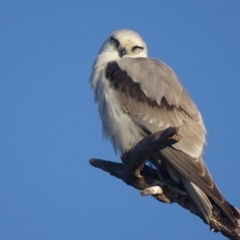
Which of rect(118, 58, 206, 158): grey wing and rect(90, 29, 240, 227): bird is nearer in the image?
rect(90, 29, 240, 227): bird

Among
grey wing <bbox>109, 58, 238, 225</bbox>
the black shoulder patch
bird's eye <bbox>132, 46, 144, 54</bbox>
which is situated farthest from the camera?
bird's eye <bbox>132, 46, 144, 54</bbox>

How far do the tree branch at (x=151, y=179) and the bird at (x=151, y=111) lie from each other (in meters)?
0.13

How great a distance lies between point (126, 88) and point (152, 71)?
0.44m

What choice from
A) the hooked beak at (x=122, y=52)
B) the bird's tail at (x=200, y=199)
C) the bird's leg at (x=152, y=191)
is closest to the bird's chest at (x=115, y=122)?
the bird's leg at (x=152, y=191)

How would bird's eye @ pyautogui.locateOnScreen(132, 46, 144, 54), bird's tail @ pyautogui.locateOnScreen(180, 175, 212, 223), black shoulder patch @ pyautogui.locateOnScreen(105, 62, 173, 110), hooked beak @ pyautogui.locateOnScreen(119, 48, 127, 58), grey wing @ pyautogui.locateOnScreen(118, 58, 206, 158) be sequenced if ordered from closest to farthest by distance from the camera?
1. bird's tail @ pyautogui.locateOnScreen(180, 175, 212, 223)
2. grey wing @ pyautogui.locateOnScreen(118, 58, 206, 158)
3. black shoulder patch @ pyautogui.locateOnScreen(105, 62, 173, 110)
4. hooked beak @ pyautogui.locateOnScreen(119, 48, 127, 58)
5. bird's eye @ pyautogui.locateOnScreen(132, 46, 144, 54)

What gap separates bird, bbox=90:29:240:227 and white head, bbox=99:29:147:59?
67cm

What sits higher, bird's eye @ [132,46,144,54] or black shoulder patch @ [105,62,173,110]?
bird's eye @ [132,46,144,54]

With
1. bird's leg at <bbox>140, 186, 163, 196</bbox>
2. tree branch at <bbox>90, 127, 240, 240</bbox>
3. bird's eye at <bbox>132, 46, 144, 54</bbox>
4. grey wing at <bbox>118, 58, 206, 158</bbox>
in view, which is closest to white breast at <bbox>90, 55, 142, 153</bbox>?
grey wing at <bbox>118, 58, 206, 158</bbox>

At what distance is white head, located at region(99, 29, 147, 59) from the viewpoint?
978 cm

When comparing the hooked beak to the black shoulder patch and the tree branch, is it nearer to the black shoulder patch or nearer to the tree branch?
the black shoulder patch

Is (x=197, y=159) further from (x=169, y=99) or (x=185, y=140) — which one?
(x=169, y=99)

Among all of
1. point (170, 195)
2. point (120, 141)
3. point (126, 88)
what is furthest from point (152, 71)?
point (170, 195)

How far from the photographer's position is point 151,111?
330 inches

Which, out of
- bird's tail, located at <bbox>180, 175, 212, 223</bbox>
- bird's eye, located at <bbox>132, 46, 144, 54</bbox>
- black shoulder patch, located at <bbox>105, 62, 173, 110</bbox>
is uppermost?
bird's eye, located at <bbox>132, 46, 144, 54</bbox>
